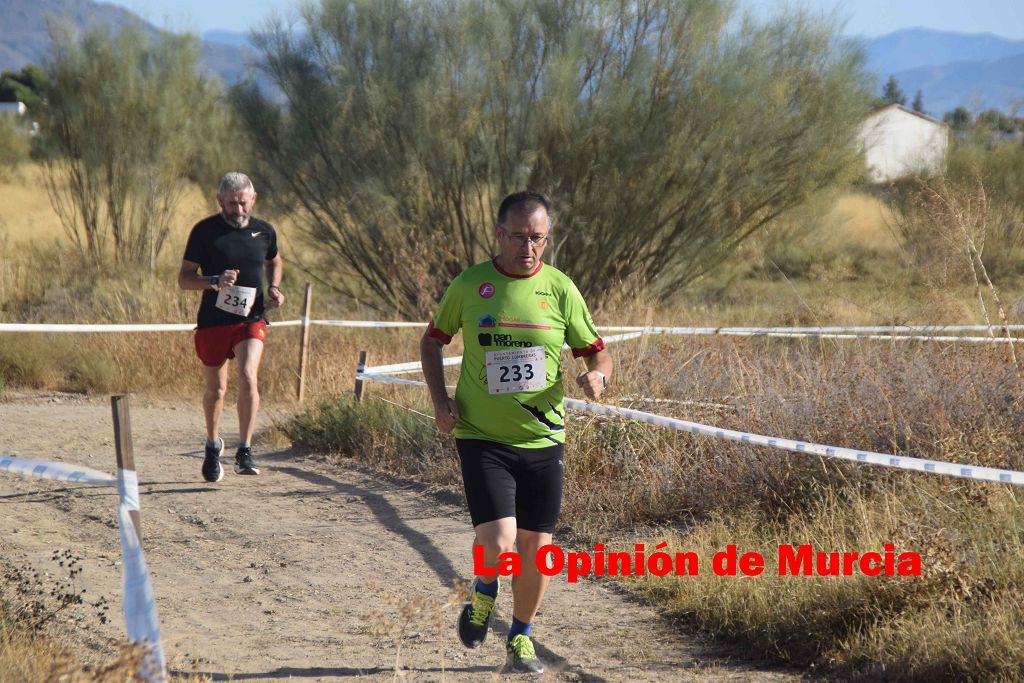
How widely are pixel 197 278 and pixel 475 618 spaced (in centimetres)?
386

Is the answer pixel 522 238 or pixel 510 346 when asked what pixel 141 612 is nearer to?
pixel 510 346

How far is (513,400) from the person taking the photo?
4.50 meters

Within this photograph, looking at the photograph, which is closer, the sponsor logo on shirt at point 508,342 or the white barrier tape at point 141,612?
the white barrier tape at point 141,612

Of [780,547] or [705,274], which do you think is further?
[705,274]

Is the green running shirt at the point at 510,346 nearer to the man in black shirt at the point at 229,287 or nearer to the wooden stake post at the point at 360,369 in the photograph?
the man in black shirt at the point at 229,287

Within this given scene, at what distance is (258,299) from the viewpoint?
25.7 feet

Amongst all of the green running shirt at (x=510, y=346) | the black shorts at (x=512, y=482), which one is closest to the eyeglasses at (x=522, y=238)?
the green running shirt at (x=510, y=346)

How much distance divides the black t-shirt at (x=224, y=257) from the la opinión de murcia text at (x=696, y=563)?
2839mm

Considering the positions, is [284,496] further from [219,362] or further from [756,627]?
[756,627]

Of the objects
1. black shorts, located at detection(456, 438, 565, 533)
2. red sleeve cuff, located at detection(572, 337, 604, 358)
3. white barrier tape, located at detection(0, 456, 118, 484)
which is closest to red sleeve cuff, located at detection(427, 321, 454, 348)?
black shorts, located at detection(456, 438, 565, 533)

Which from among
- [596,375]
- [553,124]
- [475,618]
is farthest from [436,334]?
[553,124]

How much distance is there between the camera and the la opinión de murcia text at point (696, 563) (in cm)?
461

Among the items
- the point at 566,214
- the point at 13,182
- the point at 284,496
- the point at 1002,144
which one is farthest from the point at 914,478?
the point at 13,182

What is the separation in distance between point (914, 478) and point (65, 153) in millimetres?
17902
